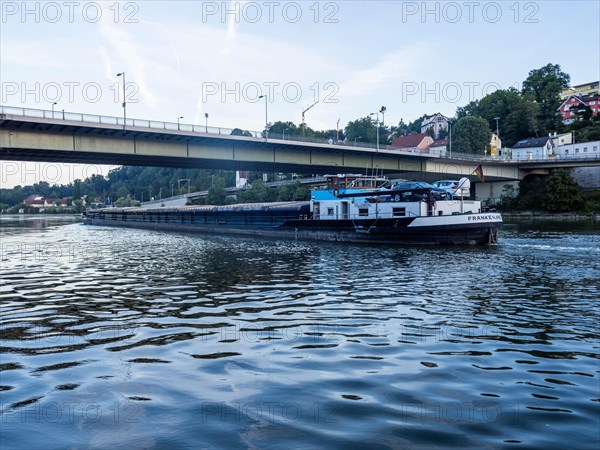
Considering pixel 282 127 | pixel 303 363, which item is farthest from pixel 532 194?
pixel 282 127

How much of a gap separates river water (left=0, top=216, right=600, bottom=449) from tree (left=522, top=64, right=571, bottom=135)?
430 ft

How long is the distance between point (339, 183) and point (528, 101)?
340 ft

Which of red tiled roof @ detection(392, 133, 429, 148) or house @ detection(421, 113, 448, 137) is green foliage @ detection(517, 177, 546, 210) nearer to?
red tiled roof @ detection(392, 133, 429, 148)

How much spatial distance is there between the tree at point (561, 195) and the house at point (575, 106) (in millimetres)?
66987

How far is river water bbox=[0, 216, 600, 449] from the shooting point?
627cm

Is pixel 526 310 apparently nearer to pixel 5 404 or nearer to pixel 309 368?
pixel 309 368

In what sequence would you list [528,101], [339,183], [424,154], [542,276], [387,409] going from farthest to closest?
[528,101] → [424,154] → [339,183] → [542,276] → [387,409]

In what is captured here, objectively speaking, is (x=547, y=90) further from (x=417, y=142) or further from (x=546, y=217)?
(x=546, y=217)

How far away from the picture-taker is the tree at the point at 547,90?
133 metres

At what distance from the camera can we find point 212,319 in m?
12.7

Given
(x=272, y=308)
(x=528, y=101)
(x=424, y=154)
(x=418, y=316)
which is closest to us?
(x=418, y=316)

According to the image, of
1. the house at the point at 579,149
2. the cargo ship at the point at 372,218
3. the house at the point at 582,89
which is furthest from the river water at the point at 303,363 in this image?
the house at the point at 582,89

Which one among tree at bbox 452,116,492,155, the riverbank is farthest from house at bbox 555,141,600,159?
the riverbank

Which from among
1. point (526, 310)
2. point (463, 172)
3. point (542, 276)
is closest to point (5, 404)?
point (526, 310)
